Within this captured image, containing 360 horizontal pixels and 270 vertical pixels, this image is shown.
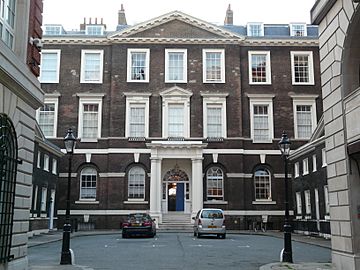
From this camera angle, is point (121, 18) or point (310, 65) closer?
point (310, 65)

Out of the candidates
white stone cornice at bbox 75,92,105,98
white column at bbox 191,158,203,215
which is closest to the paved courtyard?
white column at bbox 191,158,203,215

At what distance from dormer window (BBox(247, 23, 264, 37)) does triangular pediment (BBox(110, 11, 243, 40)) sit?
3919 mm

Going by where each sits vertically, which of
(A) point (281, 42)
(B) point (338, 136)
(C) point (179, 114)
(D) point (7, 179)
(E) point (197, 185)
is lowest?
(D) point (7, 179)

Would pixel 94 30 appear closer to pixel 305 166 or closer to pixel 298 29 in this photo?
pixel 298 29

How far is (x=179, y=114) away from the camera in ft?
127

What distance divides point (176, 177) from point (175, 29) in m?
12.7

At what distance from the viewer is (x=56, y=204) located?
36812 mm

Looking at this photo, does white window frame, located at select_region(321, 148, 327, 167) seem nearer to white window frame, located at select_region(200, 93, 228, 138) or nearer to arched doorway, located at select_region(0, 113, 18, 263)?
white window frame, located at select_region(200, 93, 228, 138)

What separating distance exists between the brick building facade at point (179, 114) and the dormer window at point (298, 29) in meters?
2.17

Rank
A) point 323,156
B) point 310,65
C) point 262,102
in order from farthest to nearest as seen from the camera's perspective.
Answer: point 310,65 → point 262,102 → point 323,156

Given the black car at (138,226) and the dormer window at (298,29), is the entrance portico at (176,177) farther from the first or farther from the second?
the dormer window at (298,29)

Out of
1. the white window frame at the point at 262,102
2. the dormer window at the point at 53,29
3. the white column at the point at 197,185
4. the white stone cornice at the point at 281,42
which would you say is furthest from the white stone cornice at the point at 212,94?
the dormer window at the point at 53,29

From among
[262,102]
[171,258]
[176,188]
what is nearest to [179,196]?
[176,188]

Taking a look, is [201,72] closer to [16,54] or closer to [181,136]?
[181,136]
